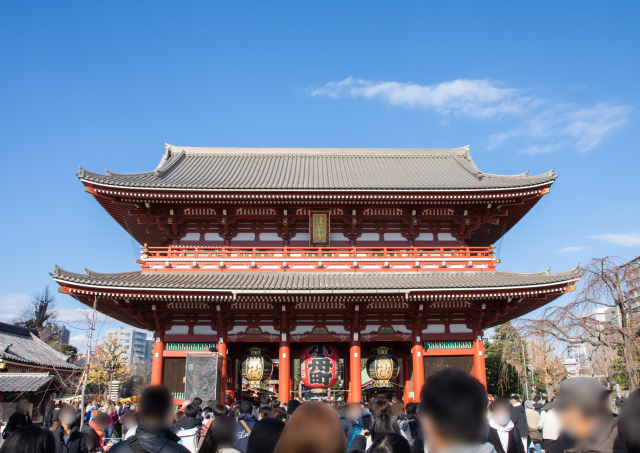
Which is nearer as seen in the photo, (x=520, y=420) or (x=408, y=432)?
(x=408, y=432)

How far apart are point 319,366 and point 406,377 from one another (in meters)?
3.65

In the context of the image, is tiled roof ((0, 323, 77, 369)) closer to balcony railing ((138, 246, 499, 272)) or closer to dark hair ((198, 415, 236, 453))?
balcony railing ((138, 246, 499, 272))

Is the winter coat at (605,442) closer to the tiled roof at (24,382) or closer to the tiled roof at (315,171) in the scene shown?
the tiled roof at (315,171)

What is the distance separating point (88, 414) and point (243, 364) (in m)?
5.12

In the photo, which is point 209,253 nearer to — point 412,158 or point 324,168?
point 324,168

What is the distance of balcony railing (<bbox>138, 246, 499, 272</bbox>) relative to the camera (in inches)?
664

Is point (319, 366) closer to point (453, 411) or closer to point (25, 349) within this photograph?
point (453, 411)

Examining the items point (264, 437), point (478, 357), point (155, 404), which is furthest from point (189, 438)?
point (478, 357)

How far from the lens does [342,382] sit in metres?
17.6

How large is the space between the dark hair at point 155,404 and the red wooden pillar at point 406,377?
47.1 ft

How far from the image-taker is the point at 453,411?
2.14 meters

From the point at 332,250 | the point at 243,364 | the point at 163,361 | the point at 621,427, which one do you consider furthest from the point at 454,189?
the point at 621,427

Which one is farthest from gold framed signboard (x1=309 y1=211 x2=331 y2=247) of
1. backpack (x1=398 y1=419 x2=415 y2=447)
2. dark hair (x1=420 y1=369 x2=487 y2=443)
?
dark hair (x1=420 y1=369 x2=487 y2=443)

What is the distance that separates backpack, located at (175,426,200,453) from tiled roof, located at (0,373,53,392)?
50.8 feet
